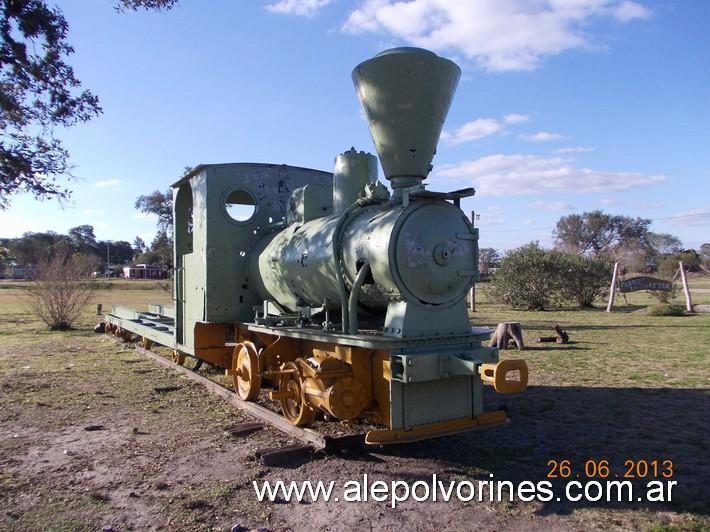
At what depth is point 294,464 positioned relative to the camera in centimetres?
512

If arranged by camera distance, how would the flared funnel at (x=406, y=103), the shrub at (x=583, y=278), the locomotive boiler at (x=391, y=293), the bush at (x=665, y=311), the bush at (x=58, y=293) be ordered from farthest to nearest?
the shrub at (x=583, y=278) → the bush at (x=665, y=311) → the bush at (x=58, y=293) → the flared funnel at (x=406, y=103) → the locomotive boiler at (x=391, y=293)

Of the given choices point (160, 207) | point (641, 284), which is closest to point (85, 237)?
point (160, 207)

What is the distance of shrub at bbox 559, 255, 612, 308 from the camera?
24359 mm

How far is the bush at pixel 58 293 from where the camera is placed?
59.2ft

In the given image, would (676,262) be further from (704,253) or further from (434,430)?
(434,430)

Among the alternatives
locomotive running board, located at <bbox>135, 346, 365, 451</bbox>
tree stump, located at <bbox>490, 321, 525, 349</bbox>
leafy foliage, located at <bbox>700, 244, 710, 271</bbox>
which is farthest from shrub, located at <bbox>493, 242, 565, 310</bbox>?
leafy foliage, located at <bbox>700, 244, 710, 271</bbox>

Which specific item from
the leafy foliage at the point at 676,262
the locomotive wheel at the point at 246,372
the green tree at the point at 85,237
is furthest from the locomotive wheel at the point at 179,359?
the green tree at the point at 85,237

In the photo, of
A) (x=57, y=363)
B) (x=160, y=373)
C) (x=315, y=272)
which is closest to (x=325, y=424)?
(x=315, y=272)

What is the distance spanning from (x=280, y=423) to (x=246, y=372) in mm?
1299

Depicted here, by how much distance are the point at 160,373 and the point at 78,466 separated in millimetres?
4832

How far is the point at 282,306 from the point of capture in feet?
24.3

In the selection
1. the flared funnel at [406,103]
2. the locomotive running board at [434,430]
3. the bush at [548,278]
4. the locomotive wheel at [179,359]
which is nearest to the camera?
the locomotive running board at [434,430]
